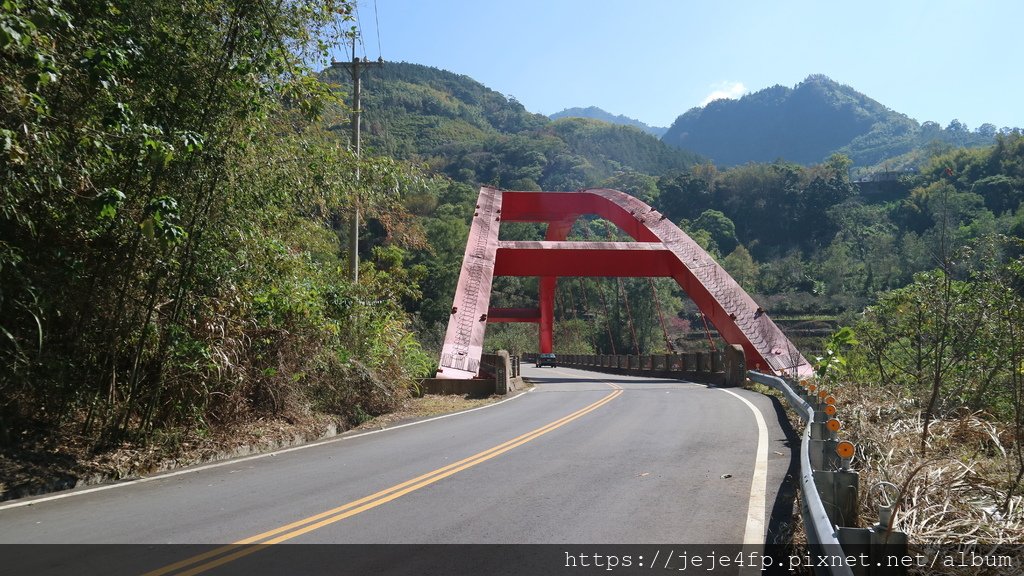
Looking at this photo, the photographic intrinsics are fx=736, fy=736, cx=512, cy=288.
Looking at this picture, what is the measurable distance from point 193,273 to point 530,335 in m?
Result: 70.7

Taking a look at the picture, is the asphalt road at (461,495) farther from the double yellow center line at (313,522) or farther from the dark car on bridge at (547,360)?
the dark car on bridge at (547,360)

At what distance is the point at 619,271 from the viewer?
29688 millimetres

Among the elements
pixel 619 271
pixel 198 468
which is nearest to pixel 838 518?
pixel 198 468

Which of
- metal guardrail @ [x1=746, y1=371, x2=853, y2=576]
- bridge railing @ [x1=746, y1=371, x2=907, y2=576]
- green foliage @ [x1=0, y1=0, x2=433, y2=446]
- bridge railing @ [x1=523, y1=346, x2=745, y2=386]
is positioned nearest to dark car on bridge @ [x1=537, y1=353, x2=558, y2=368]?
bridge railing @ [x1=523, y1=346, x2=745, y2=386]

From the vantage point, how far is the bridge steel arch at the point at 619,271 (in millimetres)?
22594

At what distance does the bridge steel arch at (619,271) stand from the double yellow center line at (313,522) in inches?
452

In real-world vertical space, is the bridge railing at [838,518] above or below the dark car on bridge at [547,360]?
above

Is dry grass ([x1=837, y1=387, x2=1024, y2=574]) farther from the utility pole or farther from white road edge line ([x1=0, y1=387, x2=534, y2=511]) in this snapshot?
the utility pole

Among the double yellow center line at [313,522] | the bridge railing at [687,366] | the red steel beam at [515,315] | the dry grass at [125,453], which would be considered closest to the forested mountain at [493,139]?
the red steel beam at [515,315]

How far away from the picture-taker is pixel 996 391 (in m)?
10.3

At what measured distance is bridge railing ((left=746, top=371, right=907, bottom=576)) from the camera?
2691mm

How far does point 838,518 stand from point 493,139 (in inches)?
5094

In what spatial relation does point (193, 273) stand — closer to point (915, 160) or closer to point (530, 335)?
point (530, 335)

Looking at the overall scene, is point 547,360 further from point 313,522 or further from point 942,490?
point 942,490
